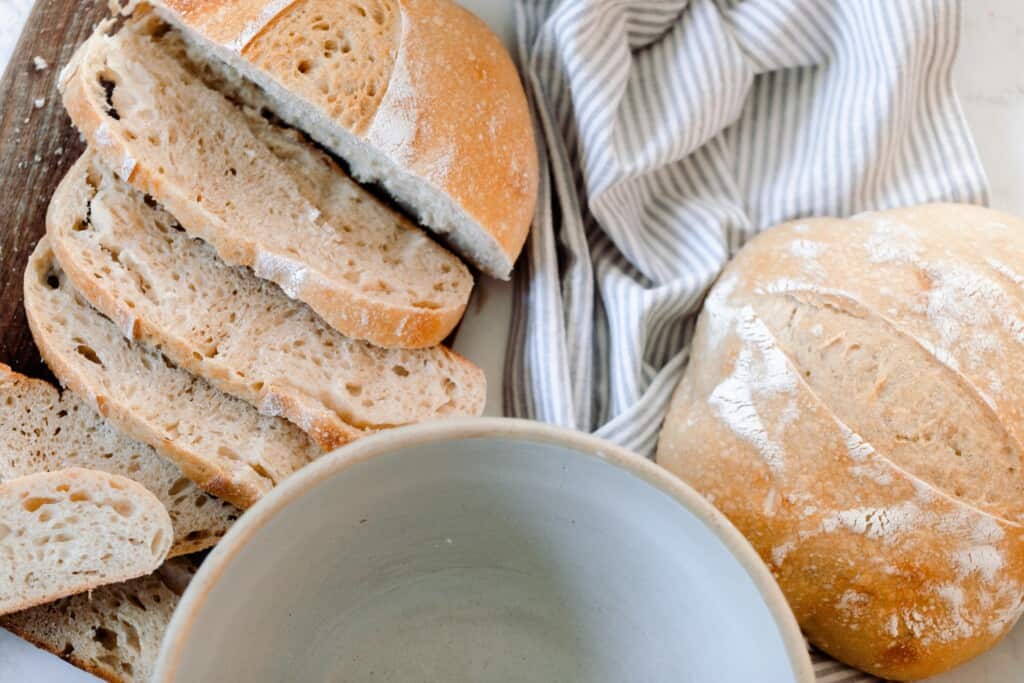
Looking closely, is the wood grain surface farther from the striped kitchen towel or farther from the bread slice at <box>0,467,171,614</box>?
the striped kitchen towel

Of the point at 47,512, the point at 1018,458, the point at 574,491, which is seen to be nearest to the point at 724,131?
the point at 1018,458

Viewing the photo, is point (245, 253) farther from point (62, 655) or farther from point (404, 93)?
point (62, 655)

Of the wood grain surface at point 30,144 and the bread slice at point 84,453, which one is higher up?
the wood grain surface at point 30,144

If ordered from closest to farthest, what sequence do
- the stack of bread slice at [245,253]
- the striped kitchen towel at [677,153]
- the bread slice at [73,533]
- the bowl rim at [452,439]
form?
the bowl rim at [452,439] → the bread slice at [73,533] → the stack of bread slice at [245,253] → the striped kitchen towel at [677,153]

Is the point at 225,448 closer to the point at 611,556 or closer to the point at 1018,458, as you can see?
the point at 611,556

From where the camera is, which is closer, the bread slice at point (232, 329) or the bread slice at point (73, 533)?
→ the bread slice at point (73, 533)

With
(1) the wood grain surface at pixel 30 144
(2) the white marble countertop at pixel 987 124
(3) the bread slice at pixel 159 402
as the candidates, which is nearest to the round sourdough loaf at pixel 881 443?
(2) the white marble countertop at pixel 987 124

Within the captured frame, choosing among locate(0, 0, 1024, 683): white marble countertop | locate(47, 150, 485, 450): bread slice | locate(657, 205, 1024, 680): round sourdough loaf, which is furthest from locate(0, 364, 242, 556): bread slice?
locate(657, 205, 1024, 680): round sourdough loaf

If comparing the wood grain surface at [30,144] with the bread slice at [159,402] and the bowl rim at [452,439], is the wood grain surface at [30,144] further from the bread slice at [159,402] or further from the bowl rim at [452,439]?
the bowl rim at [452,439]
